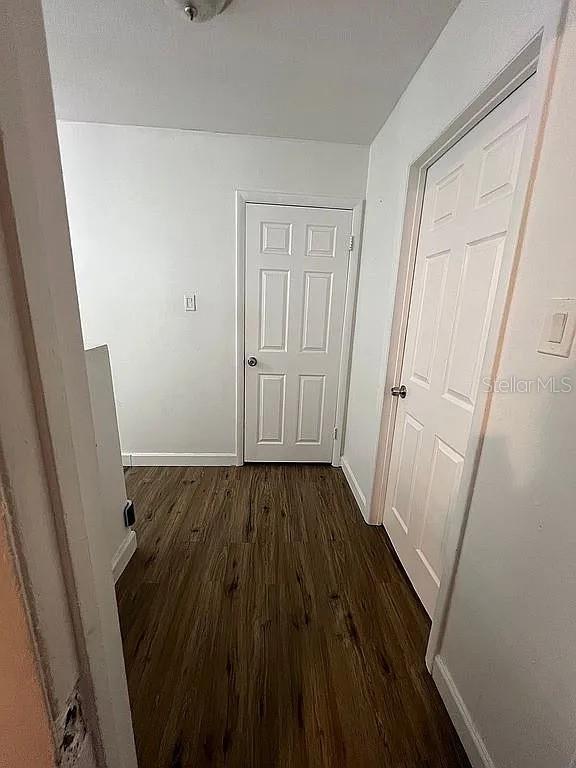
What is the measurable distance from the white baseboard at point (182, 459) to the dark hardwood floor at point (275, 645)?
1.74ft

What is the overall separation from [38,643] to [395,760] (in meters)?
1.21

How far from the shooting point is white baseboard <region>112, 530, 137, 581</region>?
1.57 metres

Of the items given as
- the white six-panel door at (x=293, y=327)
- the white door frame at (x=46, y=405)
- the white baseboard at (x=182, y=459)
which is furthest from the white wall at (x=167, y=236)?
the white door frame at (x=46, y=405)

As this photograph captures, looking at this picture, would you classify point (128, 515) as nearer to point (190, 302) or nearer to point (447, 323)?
point (190, 302)

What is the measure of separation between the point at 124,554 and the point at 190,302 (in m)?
1.59

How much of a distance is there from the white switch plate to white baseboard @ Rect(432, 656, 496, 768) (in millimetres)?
2270

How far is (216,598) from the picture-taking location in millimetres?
1499

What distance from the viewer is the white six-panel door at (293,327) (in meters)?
2.27

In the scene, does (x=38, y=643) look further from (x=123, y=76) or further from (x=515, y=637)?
(x=123, y=76)

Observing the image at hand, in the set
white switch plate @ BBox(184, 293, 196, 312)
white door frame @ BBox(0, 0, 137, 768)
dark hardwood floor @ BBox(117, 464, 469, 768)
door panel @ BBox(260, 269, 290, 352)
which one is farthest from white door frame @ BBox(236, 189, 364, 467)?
white door frame @ BBox(0, 0, 137, 768)

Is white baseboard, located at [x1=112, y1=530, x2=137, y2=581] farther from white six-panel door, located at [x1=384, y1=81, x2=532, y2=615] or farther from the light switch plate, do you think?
the light switch plate

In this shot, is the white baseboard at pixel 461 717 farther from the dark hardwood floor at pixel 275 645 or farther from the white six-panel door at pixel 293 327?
the white six-panel door at pixel 293 327

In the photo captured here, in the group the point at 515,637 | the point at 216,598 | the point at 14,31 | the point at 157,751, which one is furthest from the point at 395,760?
the point at 14,31

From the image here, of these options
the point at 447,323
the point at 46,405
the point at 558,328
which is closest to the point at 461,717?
the point at 558,328
